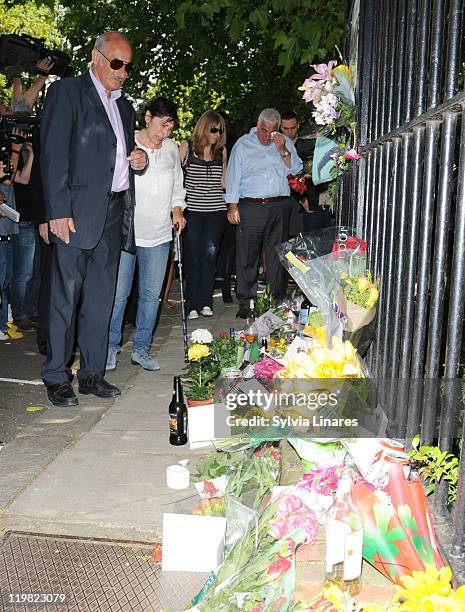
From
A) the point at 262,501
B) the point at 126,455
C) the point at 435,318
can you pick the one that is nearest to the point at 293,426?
the point at 262,501

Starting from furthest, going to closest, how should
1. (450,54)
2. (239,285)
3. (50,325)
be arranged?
(239,285) < (50,325) < (450,54)

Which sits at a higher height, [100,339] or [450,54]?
[450,54]

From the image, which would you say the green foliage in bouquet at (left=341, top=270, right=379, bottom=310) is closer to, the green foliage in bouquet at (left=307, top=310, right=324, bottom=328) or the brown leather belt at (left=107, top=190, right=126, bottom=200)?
the green foliage in bouquet at (left=307, top=310, right=324, bottom=328)

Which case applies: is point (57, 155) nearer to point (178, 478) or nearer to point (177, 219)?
point (177, 219)

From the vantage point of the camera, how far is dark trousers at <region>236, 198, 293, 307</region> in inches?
314

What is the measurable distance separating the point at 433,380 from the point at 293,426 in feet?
2.32

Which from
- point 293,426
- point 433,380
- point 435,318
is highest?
point 435,318

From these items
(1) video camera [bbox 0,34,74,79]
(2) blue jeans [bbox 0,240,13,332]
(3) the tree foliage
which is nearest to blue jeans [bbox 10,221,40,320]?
(2) blue jeans [bbox 0,240,13,332]

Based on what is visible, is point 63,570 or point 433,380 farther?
point 63,570

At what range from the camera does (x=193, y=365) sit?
4.91 m

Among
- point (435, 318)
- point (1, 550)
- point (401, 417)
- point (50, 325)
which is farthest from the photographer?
point (50, 325)

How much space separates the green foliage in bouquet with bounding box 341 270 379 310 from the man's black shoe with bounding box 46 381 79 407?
2.42 meters

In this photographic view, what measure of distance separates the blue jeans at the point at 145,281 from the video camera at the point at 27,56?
3.13 meters

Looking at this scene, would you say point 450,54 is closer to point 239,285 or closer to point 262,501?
point 262,501
